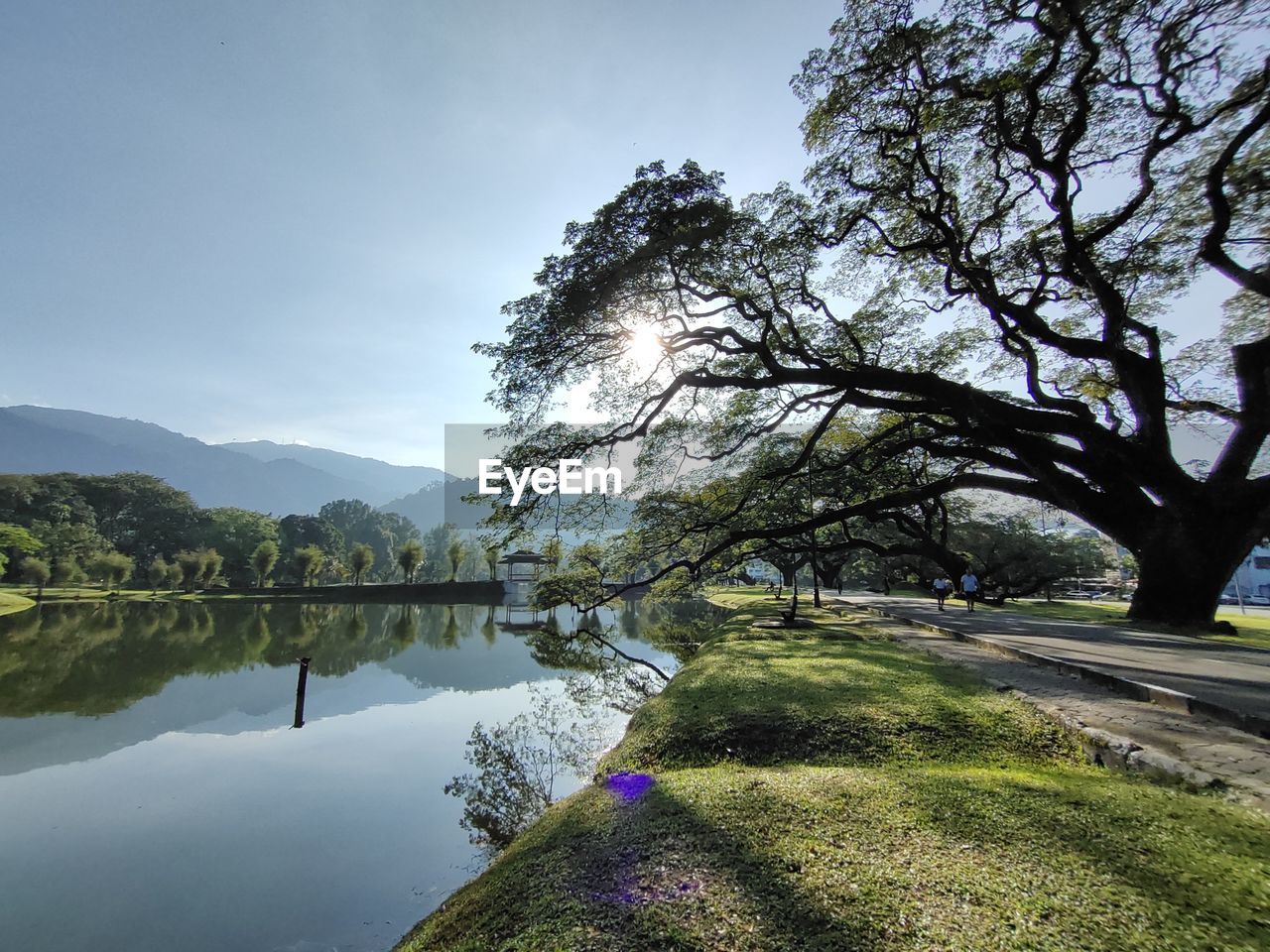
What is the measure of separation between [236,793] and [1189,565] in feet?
55.2

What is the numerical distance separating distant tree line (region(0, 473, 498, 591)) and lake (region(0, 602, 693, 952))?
3615 cm

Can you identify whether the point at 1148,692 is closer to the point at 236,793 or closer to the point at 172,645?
the point at 236,793

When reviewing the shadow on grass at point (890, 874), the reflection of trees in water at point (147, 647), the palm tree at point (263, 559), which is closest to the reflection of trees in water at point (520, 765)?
the shadow on grass at point (890, 874)

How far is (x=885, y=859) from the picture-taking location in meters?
2.66

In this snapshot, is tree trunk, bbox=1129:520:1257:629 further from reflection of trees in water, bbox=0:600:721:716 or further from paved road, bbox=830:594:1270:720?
reflection of trees in water, bbox=0:600:721:716

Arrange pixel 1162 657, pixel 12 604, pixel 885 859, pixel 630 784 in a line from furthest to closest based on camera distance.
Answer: pixel 12 604, pixel 1162 657, pixel 630 784, pixel 885 859

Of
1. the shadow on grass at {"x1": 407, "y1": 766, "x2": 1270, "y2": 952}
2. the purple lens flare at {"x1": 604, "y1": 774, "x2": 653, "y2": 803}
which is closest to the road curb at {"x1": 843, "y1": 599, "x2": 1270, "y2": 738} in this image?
the shadow on grass at {"x1": 407, "y1": 766, "x2": 1270, "y2": 952}

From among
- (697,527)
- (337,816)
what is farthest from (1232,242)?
(337,816)

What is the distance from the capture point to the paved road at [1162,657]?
513cm

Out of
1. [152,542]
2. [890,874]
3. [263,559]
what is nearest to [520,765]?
[890,874]

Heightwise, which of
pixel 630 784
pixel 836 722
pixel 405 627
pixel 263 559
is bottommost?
pixel 405 627

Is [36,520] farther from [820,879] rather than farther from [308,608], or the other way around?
[820,879]

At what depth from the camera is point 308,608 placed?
37750 mm

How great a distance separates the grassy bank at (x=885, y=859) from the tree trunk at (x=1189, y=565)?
917cm
